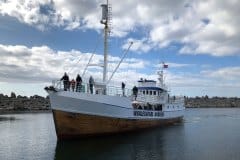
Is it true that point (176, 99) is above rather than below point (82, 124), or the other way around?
above

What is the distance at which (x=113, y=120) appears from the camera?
109 ft

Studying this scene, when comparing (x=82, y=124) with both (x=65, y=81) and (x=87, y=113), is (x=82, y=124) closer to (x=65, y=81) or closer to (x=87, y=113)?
(x=87, y=113)

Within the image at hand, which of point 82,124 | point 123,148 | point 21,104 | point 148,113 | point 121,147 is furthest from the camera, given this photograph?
point 21,104

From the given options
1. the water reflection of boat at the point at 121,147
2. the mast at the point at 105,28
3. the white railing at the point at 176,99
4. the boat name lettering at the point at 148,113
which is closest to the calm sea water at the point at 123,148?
the water reflection of boat at the point at 121,147

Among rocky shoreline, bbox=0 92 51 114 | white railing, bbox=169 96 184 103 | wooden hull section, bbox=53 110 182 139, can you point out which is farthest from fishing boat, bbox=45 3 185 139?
rocky shoreline, bbox=0 92 51 114

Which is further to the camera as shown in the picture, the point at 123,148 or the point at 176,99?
the point at 176,99

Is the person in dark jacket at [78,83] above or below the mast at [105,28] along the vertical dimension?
below

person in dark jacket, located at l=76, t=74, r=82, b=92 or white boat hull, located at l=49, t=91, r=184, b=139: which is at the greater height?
person in dark jacket, located at l=76, t=74, r=82, b=92

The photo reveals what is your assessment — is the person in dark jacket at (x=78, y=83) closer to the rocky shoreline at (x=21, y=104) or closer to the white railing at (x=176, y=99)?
the white railing at (x=176, y=99)

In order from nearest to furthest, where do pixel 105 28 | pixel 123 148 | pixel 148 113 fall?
1. pixel 123 148
2. pixel 105 28
3. pixel 148 113

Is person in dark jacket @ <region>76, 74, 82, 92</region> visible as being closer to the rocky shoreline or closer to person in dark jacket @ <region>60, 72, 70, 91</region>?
person in dark jacket @ <region>60, 72, 70, 91</region>

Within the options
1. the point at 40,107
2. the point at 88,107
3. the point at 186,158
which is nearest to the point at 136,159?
the point at 186,158

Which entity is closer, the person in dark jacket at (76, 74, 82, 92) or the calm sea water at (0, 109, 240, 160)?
the calm sea water at (0, 109, 240, 160)

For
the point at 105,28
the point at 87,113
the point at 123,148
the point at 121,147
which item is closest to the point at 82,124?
the point at 87,113
